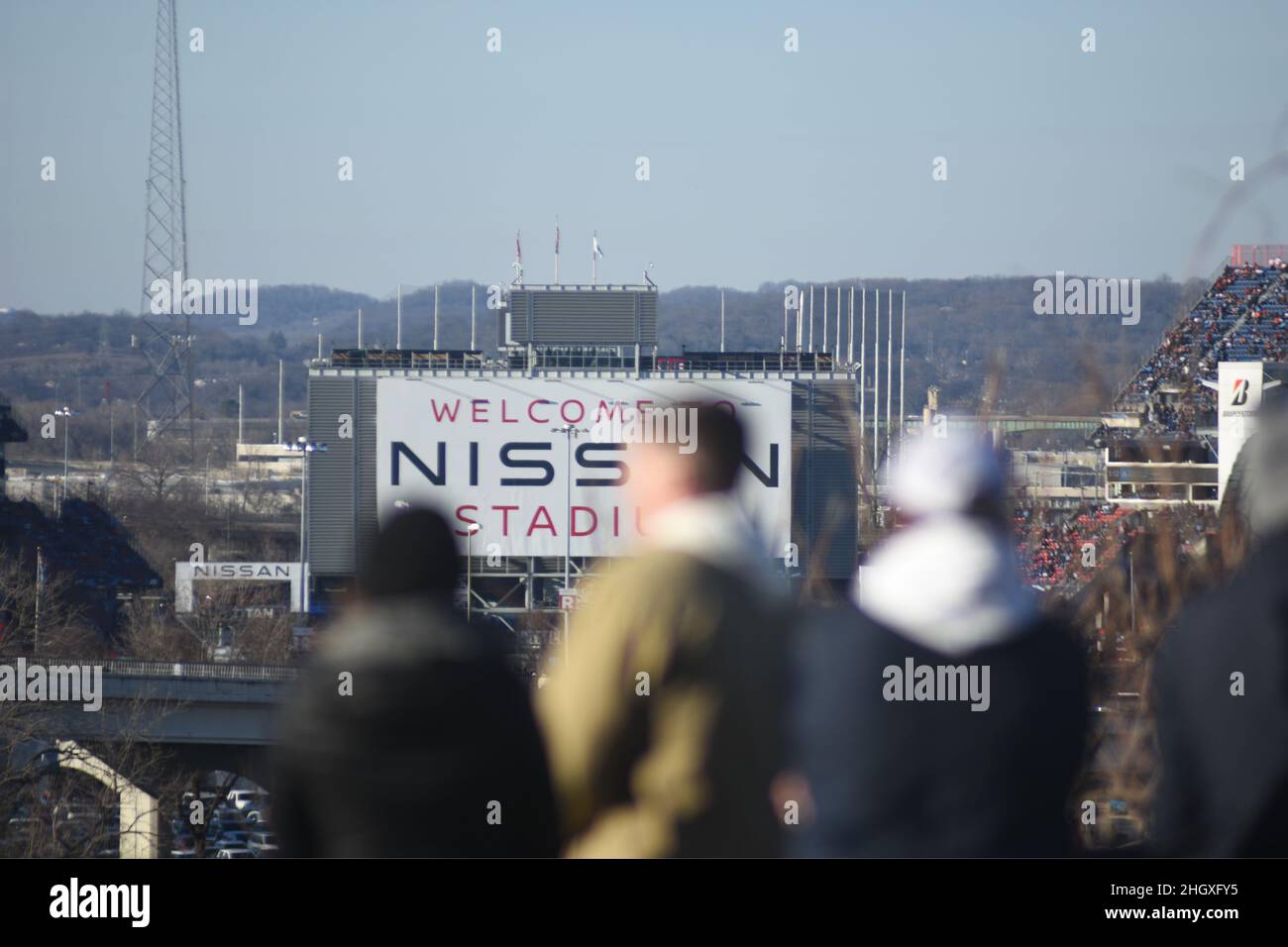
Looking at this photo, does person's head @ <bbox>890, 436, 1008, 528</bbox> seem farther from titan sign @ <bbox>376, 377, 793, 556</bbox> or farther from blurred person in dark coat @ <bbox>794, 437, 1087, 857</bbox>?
titan sign @ <bbox>376, 377, 793, 556</bbox>

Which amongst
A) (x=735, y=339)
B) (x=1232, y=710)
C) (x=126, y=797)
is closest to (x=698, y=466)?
(x=1232, y=710)

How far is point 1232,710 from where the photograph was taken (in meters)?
2.19

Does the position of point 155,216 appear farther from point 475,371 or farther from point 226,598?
point 475,371

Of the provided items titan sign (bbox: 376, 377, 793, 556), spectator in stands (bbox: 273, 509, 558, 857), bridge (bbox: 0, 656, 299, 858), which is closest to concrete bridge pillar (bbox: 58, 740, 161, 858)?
bridge (bbox: 0, 656, 299, 858)

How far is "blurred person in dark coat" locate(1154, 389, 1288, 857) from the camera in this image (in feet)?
7.20

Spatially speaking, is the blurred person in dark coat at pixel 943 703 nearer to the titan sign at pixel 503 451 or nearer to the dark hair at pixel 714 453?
the dark hair at pixel 714 453

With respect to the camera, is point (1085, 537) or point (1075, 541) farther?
point (1085, 537)

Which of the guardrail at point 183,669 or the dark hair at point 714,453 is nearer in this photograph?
the dark hair at point 714,453

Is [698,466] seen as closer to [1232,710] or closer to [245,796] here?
[1232,710]

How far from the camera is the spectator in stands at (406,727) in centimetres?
214

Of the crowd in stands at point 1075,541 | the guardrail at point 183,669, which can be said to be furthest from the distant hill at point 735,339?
the guardrail at point 183,669

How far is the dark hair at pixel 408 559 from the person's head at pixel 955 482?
85cm

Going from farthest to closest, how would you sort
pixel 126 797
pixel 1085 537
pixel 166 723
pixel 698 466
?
pixel 166 723
pixel 126 797
pixel 1085 537
pixel 698 466

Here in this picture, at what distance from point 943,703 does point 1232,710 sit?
0.45 meters
